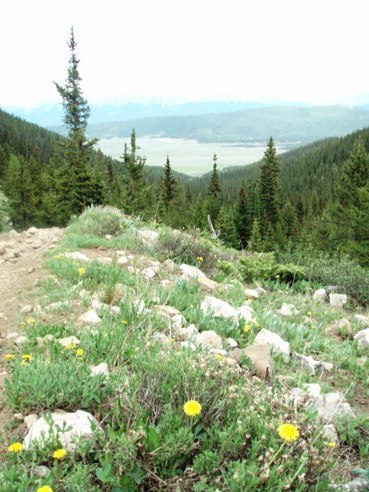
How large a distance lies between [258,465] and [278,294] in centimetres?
446

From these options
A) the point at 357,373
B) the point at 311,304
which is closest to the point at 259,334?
the point at 357,373

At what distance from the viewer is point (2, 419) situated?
2.47 metres

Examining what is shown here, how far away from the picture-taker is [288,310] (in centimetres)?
527

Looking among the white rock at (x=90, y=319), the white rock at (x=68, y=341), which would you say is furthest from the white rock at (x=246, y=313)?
the white rock at (x=68, y=341)

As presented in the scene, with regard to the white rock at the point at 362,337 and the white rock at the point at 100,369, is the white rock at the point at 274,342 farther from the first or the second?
the white rock at the point at 100,369

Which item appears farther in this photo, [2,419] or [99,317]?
[99,317]

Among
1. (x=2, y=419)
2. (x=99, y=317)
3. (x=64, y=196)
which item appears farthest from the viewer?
(x=64, y=196)

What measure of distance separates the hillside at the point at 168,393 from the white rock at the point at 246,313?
21 mm

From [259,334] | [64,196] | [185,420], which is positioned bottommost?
[64,196]

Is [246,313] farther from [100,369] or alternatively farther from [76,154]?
[76,154]

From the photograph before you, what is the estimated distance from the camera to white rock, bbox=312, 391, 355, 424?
9.16 ft

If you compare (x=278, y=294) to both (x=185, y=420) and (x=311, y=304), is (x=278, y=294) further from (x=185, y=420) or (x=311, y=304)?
(x=185, y=420)

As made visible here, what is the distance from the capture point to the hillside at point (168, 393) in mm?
1989

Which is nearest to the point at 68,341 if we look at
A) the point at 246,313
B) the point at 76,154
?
the point at 246,313
